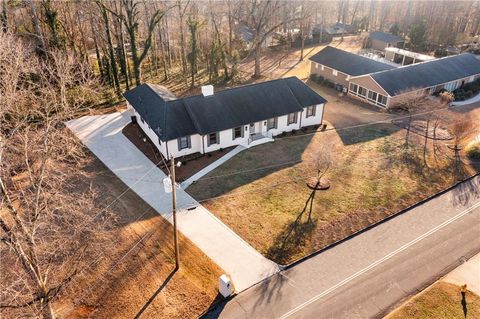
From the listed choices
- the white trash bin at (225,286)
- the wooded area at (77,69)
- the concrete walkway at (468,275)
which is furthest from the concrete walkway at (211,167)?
the concrete walkway at (468,275)

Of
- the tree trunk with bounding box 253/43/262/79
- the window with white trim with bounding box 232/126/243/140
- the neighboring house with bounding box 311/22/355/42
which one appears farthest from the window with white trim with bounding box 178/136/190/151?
the neighboring house with bounding box 311/22/355/42

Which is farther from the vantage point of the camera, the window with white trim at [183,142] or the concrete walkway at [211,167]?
the window with white trim at [183,142]

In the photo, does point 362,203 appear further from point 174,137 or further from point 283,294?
point 174,137

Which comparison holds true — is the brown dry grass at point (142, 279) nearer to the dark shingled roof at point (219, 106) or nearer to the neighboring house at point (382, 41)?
the dark shingled roof at point (219, 106)

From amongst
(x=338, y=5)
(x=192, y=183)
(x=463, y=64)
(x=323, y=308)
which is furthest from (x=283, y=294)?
(x=338, y=5)

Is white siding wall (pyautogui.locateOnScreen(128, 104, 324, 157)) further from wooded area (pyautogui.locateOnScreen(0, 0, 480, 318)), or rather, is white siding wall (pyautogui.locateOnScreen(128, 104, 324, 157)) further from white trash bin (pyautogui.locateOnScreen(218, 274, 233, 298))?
white trash bin (pyautogui.locateOnScreen(218, 274, 233, 298))

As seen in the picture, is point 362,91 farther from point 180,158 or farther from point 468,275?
point 468,275
